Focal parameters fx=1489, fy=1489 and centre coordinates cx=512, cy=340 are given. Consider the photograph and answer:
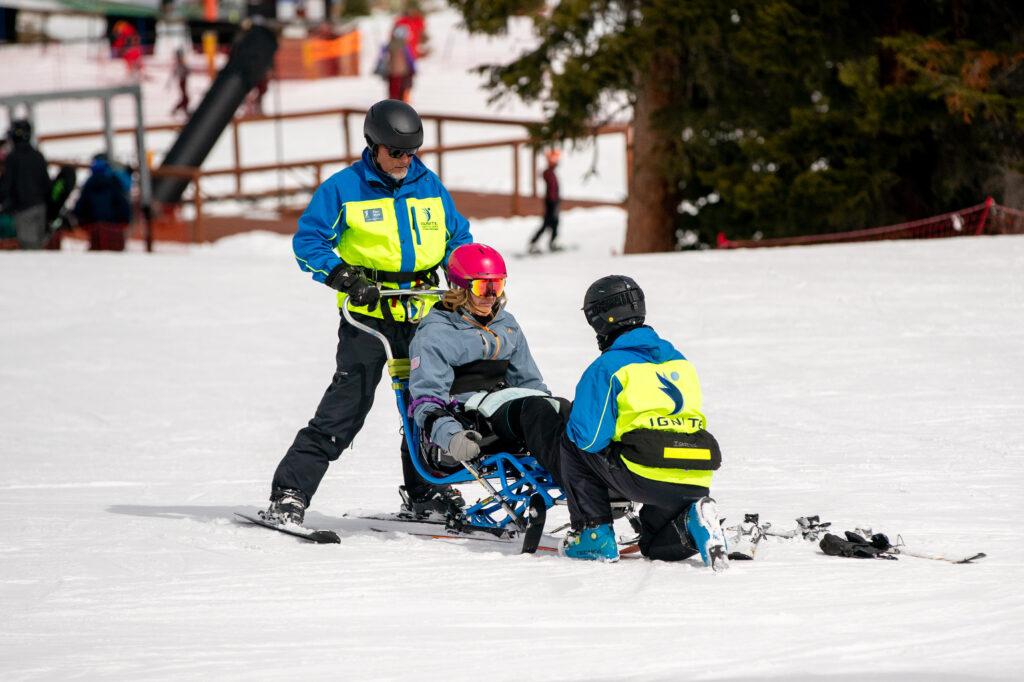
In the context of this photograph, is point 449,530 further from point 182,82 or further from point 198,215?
point 182,82

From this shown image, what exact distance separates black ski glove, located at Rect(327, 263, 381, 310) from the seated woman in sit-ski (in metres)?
0.25

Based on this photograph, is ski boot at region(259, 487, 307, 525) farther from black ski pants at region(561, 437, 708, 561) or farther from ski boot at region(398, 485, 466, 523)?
black ski pants at region(561, 437, 708, 561)

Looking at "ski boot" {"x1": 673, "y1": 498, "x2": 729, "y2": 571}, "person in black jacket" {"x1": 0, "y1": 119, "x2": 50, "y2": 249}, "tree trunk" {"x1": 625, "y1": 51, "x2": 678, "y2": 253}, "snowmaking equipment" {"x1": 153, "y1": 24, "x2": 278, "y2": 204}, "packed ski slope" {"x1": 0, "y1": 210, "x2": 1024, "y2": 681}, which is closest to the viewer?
"packed ski slope" {"x1": 0, "y1": 210, "x2": 1024, "y2": 681}

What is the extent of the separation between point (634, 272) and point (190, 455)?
18.2 feet

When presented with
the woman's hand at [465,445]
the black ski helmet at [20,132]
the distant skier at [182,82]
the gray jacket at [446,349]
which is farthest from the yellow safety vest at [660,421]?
the distant skier at [182,82]

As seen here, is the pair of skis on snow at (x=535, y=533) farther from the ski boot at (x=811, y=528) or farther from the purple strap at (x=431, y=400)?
the purple strap at (x=431, y=400)

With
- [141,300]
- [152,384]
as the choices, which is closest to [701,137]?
[141,300]

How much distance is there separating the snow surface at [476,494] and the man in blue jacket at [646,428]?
0.73ft

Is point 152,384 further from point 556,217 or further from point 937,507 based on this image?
point 556,217

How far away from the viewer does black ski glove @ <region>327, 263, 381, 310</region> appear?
20.6ft

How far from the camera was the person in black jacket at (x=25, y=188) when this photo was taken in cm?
1614

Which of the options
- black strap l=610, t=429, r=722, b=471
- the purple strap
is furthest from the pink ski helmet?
black strap l=610, t=429, r=722, b=471

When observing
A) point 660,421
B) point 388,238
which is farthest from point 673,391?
point 388,238

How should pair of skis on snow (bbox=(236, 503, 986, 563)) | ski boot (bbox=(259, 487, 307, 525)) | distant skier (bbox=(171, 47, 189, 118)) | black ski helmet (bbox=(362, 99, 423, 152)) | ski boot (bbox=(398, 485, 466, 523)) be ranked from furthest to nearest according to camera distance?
distant skier (bbox=(171, 47, 189, 118)) → ski boot (bbox=(398, 485, 466, 523)) → ski boot (bbox=(259, 487, 307, 525)) → black ski helmet (bbox=(362, 99, 423, 152)) → pair of skis on snow (bbox=(236, 503, 986, 563))
